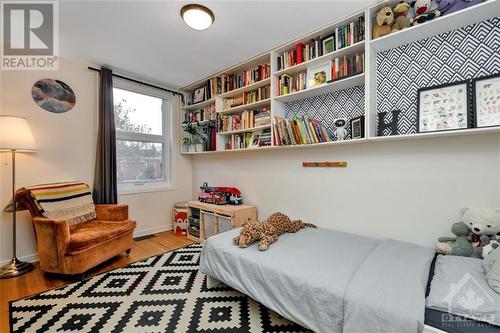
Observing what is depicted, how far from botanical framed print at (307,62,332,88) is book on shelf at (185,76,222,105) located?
1.33 m

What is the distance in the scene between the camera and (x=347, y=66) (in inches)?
78.7

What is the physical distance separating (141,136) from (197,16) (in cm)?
213

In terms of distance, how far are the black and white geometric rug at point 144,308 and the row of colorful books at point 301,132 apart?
58.7 inches

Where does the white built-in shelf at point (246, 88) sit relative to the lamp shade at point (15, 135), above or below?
above

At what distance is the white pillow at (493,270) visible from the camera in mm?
1069

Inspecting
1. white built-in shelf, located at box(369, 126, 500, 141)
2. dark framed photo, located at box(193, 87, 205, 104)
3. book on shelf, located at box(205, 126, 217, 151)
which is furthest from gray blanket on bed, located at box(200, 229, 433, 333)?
dark framed photo, located at box(193, 87, 205, 104)

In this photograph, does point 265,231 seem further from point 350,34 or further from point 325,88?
point 350,34

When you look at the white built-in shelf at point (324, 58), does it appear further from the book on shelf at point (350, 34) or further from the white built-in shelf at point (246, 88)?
the white built-in shelf at point (246, 88)

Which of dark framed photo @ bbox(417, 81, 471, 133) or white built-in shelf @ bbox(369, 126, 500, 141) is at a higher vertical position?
dark framed photo @ bbox(417, 81, 471, 133)

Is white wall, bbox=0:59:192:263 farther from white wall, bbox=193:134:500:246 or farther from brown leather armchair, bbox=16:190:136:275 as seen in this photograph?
white wall, bbox=193:134:500:246

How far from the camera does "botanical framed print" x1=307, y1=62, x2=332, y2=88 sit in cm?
215

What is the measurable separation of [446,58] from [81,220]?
12.1ft

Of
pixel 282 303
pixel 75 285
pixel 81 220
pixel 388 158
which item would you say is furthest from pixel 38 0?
pixel 388 158

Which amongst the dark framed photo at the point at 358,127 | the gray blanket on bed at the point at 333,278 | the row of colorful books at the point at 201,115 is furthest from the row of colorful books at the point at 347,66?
the row of colorful books at the point at 201,115
